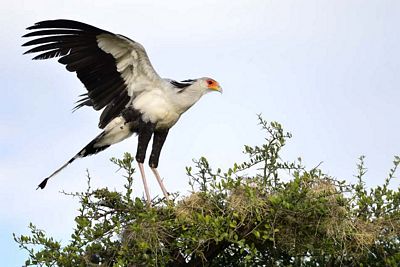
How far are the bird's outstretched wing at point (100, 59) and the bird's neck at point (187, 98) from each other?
0.99 ft

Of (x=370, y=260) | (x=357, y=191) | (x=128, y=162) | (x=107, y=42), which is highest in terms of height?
(x=107, y=42)

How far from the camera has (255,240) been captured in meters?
5.95

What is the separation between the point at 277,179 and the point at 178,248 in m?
1.06

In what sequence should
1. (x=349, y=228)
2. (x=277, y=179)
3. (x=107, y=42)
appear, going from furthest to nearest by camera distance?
(x=107, y=42) < (x=277, y=179) < (x=349, y=228)

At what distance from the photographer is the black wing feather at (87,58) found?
719 centimetres

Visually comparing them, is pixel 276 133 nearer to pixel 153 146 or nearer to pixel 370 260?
pixel 370 260

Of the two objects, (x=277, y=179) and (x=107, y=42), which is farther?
(x=107, y=42)

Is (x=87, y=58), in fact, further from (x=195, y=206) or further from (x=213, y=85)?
(x=195, y=206)

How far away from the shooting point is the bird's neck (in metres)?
7.62

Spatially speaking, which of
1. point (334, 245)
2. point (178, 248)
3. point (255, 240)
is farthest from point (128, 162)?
point (334, 245)

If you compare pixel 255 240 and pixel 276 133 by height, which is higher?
pixel 276 133

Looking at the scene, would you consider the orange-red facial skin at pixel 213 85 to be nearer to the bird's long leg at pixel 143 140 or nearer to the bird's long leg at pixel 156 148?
the bird's long leg at pixel 156 148

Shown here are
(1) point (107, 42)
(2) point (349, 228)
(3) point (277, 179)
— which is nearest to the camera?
(2) point (349, 228)

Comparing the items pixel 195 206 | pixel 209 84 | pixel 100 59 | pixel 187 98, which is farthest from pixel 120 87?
pixel 195 206
